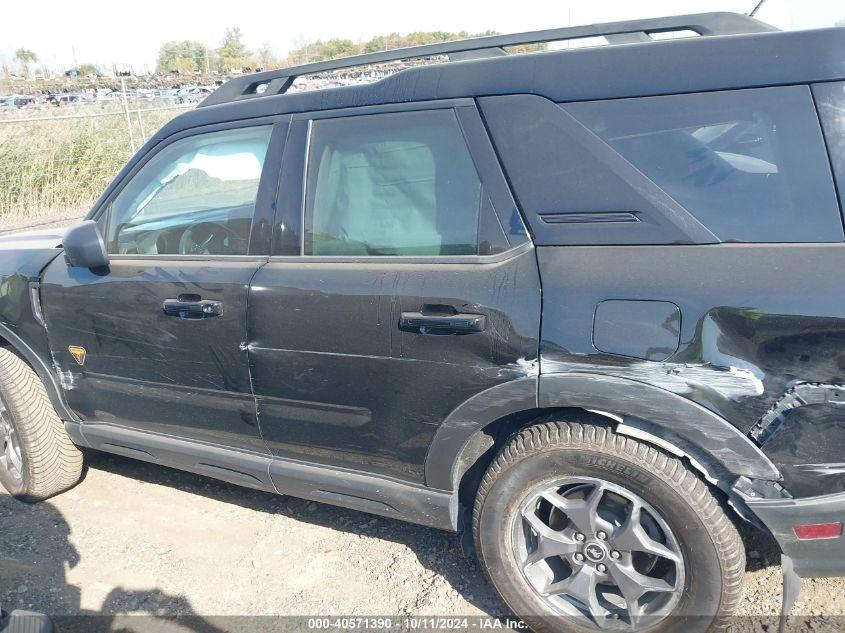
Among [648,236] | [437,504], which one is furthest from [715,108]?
[437,504]

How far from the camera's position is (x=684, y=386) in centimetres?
196

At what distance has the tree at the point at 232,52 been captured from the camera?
5550cm

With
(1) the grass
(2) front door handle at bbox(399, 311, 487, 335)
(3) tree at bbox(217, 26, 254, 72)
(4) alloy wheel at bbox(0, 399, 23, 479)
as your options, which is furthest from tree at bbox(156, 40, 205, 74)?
(2) front door handle at bbox(399, 311, 487, 335)

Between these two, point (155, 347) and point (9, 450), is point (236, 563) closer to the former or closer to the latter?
point (155, 347)

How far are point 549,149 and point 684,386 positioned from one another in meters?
0.86

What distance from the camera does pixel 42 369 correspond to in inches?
130

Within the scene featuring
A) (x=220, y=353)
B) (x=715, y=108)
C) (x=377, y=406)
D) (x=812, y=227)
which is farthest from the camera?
(x=220, y=353)

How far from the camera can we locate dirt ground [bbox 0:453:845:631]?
2686 mm

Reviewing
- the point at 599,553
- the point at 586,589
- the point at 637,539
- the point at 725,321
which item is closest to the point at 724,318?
the point at 725,321

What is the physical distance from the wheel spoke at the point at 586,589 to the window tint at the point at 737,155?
1213mm

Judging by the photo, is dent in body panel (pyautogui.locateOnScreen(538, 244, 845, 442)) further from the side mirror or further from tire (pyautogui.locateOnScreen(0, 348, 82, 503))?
tire (pyautogui.locateOnScreen(0, 348, 82, 503))

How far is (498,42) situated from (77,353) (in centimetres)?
233

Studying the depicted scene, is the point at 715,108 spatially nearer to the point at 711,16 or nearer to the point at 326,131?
the point at 711,16

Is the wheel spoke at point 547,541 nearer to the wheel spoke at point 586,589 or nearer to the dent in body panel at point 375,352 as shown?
the wheel spoke at point 586,589
